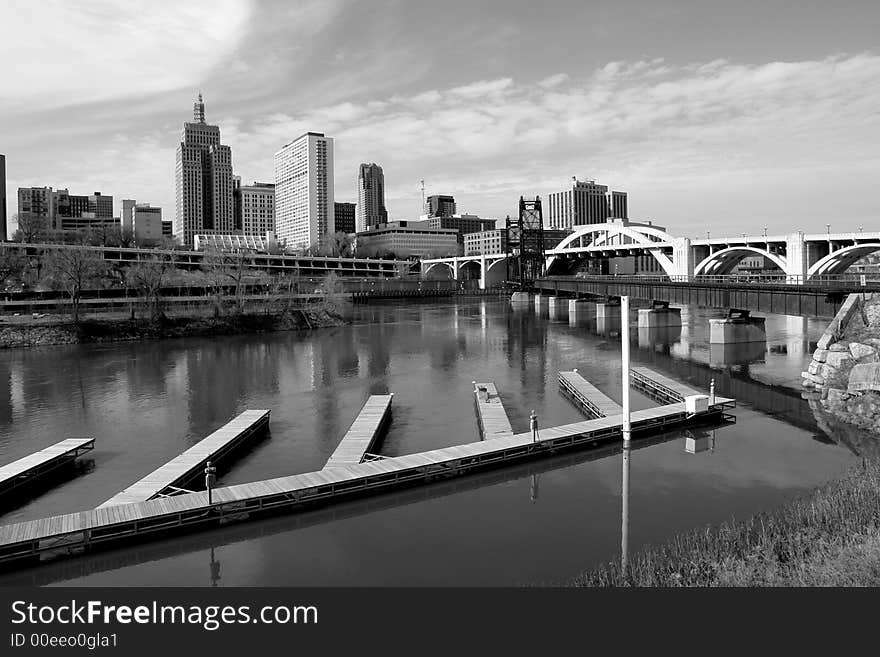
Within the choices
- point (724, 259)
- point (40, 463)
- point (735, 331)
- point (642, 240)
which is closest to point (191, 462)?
point (40, 463)

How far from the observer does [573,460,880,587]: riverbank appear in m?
13.5

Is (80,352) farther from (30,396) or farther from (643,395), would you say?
(643,395)

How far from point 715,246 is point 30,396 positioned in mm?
107481

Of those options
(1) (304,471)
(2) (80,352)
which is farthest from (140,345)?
(1) (304,471)

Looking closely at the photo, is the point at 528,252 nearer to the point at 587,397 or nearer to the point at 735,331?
the point at 735,331

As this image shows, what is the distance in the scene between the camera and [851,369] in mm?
33188

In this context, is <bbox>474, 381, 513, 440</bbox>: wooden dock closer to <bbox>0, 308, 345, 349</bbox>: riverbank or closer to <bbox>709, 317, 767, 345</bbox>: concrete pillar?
<bbox>709, 317, 767, 345</bbox>: concrete pillar

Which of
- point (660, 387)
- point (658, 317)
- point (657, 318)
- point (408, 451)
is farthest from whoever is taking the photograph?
point (658, 317)

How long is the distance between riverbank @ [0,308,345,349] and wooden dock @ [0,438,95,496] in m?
46.2

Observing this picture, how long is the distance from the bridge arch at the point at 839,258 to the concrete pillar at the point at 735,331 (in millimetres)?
36200

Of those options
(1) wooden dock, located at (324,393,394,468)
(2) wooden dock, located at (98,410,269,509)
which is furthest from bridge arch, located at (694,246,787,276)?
(2) wooden dock, located at (98,410,269,509)

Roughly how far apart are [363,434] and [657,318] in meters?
58.2

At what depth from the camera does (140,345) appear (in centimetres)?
6794

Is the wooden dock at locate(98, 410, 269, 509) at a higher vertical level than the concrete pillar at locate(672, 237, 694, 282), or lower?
lower
